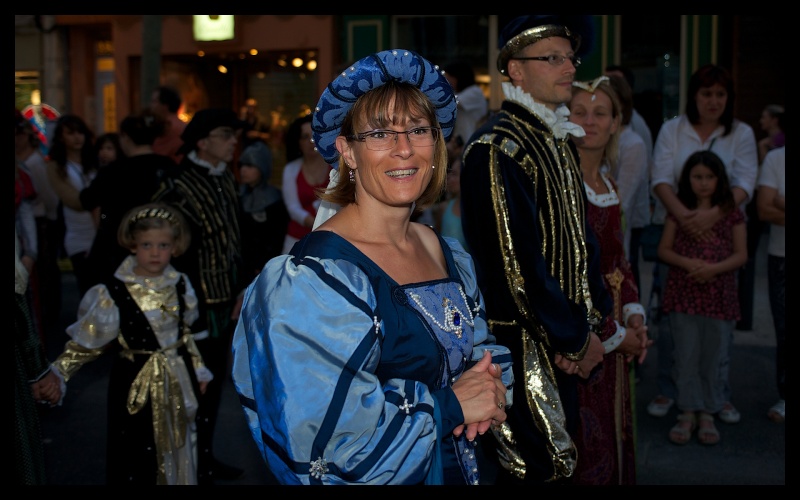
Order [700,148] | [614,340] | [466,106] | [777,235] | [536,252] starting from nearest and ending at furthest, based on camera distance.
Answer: [536,252]
[614,340]
[777,235]
[700,148]
[466,106]

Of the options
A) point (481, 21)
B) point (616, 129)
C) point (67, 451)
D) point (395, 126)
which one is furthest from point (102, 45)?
point (395, 126)

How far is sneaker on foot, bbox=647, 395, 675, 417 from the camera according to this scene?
5.83 meters

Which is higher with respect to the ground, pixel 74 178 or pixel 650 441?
pixel 74 178

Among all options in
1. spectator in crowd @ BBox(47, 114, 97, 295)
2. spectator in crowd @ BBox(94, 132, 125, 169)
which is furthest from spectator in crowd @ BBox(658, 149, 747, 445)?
spectator in crowd @ BBox(94, 132, 125, 169)

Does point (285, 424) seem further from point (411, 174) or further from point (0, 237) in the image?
point (0, 237)

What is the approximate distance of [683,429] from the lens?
17.7 feet

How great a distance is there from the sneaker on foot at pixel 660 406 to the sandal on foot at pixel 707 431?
1.16 ft

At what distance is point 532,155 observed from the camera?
352 centimetres

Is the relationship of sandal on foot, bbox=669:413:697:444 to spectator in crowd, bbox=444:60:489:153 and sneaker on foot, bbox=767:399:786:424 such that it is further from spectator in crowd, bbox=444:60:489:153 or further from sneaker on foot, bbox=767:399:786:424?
spectator in crowd, bbox=444:60:489:153

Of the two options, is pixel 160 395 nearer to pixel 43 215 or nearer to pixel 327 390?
pixel 327 390

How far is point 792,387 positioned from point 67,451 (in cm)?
423

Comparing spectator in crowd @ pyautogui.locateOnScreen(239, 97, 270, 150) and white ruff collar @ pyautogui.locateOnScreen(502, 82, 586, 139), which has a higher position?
spectator in crowd @ pyautogui.locateOnScreen(239, 97, 270, 150)

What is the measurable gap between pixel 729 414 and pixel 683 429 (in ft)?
1.57

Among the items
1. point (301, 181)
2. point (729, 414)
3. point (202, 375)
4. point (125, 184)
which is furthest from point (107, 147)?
point (729, 414)
